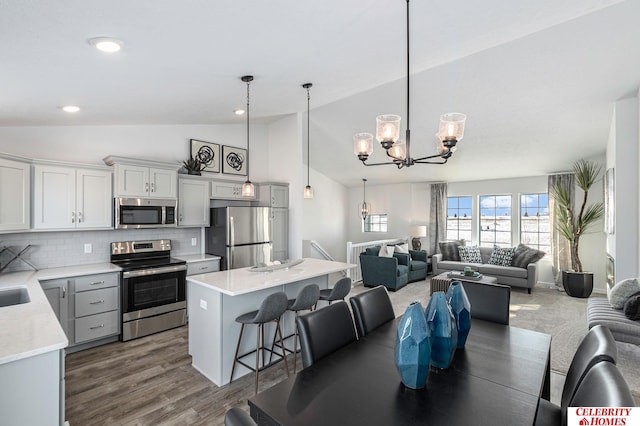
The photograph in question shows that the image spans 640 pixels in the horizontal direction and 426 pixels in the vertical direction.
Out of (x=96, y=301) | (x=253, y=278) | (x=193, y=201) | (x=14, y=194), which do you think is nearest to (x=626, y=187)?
(x=253, y=278)

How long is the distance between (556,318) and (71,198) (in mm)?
6650

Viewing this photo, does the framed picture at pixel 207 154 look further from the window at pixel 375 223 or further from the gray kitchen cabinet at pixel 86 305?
the window at pixel 375 223

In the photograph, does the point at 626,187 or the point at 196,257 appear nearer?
the point at 626,187

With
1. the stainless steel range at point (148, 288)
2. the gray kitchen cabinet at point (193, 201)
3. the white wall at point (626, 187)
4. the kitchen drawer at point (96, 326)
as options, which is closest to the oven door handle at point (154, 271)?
the stainless steel range at point (148, 288)

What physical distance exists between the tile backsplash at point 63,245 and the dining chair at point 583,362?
459 centimetres

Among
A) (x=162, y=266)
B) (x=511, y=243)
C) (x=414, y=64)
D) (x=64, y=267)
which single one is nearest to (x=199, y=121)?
(x=162, y=266)

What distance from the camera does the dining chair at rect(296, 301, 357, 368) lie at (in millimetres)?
1687

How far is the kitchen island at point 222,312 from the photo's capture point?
2.81 m

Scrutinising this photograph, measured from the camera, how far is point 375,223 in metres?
9.50

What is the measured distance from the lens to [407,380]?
4.48ft

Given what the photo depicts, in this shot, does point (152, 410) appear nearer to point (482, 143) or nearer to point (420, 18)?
point (420, 18)

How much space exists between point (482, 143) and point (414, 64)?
8.73 feet

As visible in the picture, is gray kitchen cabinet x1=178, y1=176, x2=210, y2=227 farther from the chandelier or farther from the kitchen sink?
the chandelier

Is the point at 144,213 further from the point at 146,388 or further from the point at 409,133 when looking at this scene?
the point at 409,133
